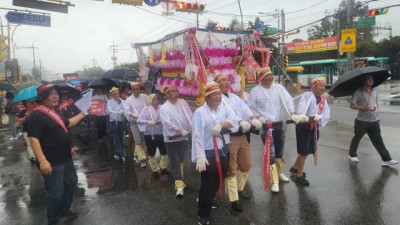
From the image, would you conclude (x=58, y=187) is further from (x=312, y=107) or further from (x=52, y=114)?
(x=312, y=107)

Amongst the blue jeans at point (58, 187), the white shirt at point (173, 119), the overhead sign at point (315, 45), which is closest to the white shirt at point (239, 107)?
the white shirt at point (173, 119)

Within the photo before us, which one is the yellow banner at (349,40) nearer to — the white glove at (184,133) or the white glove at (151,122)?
the white glove at (151,122)

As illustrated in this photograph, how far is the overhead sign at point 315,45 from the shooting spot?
3366 centimetres

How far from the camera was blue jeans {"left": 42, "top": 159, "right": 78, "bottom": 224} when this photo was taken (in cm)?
346

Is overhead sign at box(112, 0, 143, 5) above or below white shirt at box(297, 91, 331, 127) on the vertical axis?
above

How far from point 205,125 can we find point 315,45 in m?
35.6

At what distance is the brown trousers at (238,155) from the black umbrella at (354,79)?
234cm

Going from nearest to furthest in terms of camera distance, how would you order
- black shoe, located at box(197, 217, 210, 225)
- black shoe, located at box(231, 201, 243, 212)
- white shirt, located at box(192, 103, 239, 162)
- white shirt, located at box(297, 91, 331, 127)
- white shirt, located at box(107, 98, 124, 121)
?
white shirt, located at box(192, 103, 239, 162) → black shoe, located at box(197, 217, 210, 225) → black shoe, located at box(231, 201, 243, 212) → white shirt, located at box(297, 91, 331, 127) → white shirt, located at box(107, 98, 124, 121)

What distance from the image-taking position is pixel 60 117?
361cm

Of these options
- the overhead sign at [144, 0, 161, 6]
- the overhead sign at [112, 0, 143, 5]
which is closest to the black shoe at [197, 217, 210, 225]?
the overhead sign at [112, 0, 143, 5]

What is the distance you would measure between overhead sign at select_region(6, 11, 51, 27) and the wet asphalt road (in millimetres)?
7463

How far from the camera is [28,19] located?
12078 mm

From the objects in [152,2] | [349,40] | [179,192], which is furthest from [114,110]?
[349,40]

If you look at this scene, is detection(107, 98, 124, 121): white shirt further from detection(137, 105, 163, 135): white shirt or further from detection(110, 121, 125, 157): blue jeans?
detection(137, 105, 163, 135): white shirt
